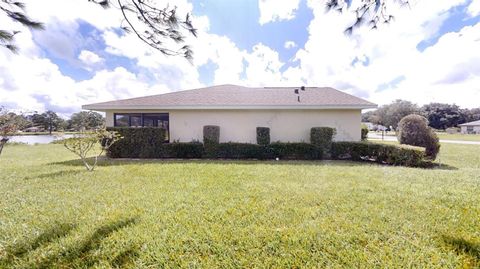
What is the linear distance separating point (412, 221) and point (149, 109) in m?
11.7

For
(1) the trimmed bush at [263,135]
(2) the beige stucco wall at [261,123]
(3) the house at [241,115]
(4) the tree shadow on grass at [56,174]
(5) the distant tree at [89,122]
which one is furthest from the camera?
(2) the beige stucco wall at [261,123]

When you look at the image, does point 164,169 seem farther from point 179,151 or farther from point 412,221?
point 412,221

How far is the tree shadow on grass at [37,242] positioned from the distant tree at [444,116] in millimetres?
87290

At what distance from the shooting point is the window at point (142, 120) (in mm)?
11883

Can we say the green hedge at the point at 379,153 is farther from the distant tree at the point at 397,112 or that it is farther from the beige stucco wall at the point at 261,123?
the distant tree at the point at 397,112

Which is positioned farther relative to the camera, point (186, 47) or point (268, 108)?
point (268, 108)

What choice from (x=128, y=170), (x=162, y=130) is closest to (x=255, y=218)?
(x=128, y=170)

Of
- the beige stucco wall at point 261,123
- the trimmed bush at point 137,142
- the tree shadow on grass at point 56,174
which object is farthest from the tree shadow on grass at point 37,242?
the beige stucco wall at point 261,123

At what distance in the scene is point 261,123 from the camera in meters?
11.7

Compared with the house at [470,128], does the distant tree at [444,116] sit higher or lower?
higher

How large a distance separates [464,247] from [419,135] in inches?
350

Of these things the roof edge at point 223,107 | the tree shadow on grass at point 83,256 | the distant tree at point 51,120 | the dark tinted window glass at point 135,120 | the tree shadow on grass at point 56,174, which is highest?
the distant tree at point 51,120

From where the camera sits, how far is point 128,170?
770 cm

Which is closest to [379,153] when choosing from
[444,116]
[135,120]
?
[135,120]
